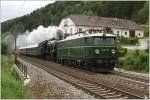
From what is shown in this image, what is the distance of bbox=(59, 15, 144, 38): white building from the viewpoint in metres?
60.2

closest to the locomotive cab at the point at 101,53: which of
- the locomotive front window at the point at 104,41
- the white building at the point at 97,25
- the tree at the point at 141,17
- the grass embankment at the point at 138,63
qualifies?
the locomotive front window at the point at 104,41

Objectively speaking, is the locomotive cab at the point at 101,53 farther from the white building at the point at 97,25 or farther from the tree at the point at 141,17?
the tree at the point at 141,17

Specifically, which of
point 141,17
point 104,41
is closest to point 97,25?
point 141,17

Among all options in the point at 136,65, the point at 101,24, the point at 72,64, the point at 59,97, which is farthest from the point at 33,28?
the point at 59,97

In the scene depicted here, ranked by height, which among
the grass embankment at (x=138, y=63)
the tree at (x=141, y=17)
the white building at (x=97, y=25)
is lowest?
the grass embankment at (x=138, y=63)

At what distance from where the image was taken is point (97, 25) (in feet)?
190

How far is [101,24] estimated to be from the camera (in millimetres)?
58219

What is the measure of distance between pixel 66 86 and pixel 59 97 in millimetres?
3309

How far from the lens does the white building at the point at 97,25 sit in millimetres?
60213

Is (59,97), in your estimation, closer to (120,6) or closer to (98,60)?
(98,60)

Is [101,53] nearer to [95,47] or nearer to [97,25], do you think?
[95,47]

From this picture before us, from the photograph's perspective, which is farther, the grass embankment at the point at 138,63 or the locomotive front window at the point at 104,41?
the grass embankment at the point at 138,63

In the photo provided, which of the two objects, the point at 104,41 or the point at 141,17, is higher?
the point at 141,17

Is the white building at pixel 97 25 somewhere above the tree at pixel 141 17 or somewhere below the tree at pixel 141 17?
below
